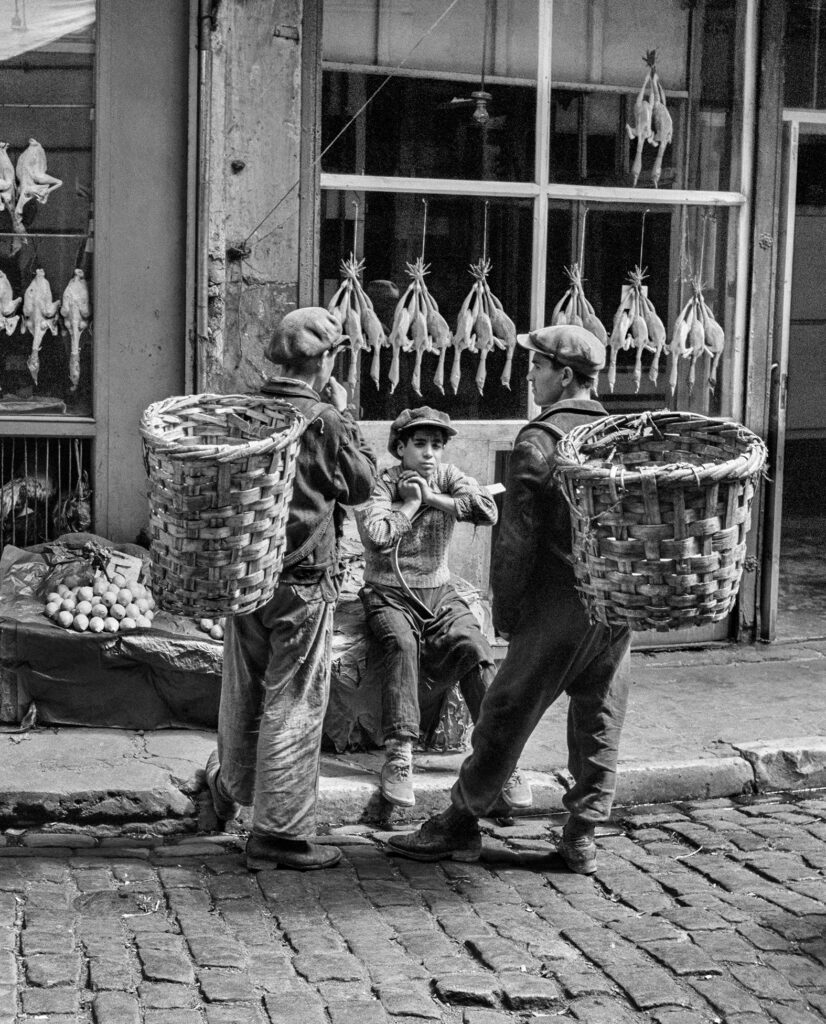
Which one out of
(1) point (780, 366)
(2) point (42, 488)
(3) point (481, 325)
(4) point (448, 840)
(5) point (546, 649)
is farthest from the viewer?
(1) point (780, 366)

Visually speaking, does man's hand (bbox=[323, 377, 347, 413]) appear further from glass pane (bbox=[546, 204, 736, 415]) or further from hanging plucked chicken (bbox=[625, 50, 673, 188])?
hanging plucked chicken (bbox=[625, 50, 673, 188])

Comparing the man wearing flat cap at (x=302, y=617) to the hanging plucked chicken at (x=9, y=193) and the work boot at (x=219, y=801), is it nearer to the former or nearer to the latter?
the work boot at (x=219, y=801)

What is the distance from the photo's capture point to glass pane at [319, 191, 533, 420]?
7.46m

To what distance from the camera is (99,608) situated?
259 inches

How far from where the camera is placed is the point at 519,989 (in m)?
4.50

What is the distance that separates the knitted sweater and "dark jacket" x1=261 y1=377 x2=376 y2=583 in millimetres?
781

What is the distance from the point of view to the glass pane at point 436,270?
24.5 feet

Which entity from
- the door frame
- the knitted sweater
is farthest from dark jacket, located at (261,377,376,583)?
the door frame

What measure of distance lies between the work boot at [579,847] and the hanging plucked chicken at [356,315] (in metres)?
2.82

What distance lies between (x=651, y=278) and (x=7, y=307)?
3259 mm

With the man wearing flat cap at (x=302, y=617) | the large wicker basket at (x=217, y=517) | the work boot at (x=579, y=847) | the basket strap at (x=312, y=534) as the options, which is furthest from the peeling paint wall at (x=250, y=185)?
the work boot at (x=579, y=847)

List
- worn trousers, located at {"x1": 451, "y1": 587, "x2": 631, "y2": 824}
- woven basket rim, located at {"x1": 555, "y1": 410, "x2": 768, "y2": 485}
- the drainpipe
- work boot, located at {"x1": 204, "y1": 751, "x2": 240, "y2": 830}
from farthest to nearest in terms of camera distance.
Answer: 1. the drainpipe
2. work boot, located at {"x1": 204, "y1": 751, "x2": 240, "y2": 830}
3. worn trousers, located at {"x1": 451, "y1": 587, "x2": 631, "y2": 824}
4. woven basket rim, located at {"x1": 555, "y1": 410, "x2": 768, "y2": 485}

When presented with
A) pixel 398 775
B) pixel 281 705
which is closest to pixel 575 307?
pixel 398 775

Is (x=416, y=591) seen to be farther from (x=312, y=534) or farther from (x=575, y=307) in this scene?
(x=575, y=307)
